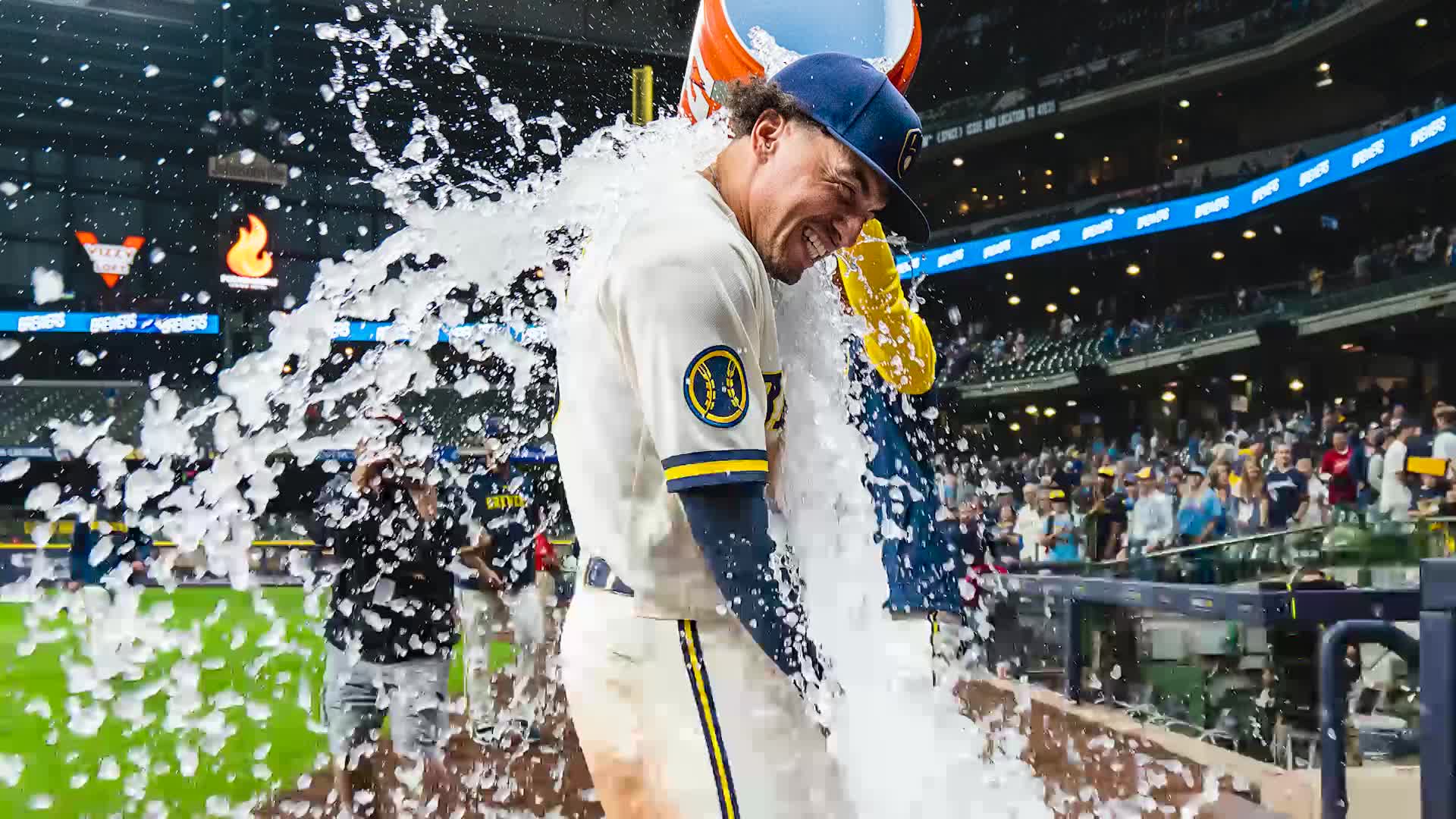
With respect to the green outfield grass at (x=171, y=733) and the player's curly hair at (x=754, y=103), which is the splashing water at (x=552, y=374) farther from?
the green outfield grass at (x=171, y=733)

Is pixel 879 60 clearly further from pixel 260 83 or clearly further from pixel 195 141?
pixel 195 141

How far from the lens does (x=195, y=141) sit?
35.8 metres

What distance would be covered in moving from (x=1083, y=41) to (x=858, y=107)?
1207 inches

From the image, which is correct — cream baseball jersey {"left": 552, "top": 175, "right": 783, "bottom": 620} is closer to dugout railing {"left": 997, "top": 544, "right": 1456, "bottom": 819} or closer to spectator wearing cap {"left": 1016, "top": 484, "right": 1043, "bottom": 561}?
dugout railing {"left": 997, "top": 544, "right": 1456, "bottom": 819}

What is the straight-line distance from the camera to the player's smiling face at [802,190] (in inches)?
75.7

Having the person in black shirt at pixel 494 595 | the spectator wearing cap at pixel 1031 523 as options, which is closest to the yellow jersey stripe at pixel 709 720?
the person in black shirt at pixel 494 595

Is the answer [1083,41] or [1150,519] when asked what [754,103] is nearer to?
[1150,519]

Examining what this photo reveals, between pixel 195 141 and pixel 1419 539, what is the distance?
36657 millimetres

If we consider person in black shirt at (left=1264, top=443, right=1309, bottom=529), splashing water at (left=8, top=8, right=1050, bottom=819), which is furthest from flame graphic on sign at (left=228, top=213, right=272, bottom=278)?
splashing water at (left=8, top=8, right=1050, bottom=819)

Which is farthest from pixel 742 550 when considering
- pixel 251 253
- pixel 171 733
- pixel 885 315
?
pixel 251 253

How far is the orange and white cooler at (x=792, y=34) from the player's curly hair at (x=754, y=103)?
1.21 m

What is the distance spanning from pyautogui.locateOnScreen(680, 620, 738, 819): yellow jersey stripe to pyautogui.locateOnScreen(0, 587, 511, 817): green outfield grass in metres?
2.58

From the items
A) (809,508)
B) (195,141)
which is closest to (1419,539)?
(809,508)

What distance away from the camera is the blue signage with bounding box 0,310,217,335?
109 feet
